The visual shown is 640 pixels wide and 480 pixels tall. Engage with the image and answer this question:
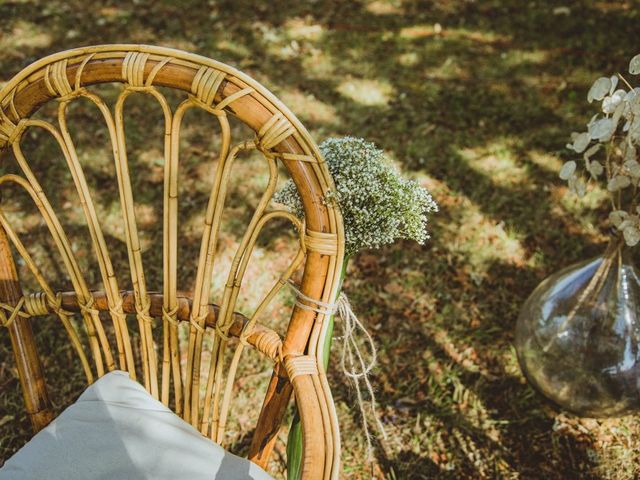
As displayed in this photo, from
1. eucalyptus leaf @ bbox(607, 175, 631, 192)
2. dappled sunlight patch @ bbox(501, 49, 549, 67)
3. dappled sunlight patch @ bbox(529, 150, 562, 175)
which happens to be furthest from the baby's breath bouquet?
dappled sunlight patch @ bbox(501, 49, 549, 67)

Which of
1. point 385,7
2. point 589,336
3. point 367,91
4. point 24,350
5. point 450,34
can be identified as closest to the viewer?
point 24,350

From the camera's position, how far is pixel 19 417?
85.0 inches

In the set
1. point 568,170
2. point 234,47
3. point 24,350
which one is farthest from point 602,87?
point 234,47

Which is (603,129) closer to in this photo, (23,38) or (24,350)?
(24,350)

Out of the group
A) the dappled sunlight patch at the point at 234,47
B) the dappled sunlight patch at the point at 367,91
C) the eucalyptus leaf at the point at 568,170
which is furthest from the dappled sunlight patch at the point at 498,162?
the dappled sunlight patch at the point at 234,47

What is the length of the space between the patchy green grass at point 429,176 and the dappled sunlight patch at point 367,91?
14mm

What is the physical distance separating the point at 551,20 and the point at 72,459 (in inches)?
176

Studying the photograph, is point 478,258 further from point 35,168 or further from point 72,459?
point 35,168

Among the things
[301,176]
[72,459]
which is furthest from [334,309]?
[72,459]

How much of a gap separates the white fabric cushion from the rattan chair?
6.7 inches

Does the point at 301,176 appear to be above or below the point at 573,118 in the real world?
below

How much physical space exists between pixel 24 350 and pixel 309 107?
2.68m

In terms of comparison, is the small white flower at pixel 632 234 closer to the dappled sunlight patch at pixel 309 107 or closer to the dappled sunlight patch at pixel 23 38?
the dappled sunlight patch at pixel 309 107

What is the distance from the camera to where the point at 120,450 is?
1102 millimetres
